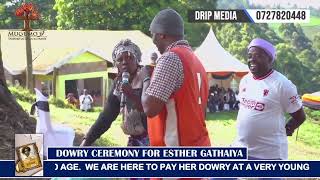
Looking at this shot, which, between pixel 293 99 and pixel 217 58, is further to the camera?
pixel 217 58

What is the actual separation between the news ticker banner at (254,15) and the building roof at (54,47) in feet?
1.84

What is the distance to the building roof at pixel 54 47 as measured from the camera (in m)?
3.75

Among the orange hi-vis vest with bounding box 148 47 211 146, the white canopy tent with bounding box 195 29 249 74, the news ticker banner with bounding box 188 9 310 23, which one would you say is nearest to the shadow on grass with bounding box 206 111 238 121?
the white canopy tent with bounding box 195 29 249 74

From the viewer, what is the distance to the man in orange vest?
8.00ft

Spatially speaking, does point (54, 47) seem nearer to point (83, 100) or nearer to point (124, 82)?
point (83, 100)

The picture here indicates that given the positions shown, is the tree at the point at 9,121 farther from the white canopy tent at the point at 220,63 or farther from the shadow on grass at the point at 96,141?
the white canopy tent at the point at 220,63

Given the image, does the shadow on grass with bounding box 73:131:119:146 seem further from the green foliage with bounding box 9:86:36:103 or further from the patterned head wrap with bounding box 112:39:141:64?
the patterned head wrap with bounding box 112:39:141:64

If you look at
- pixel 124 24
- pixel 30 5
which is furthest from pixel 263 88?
pixel 30 5

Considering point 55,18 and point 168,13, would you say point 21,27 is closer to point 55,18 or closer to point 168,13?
point 55,18

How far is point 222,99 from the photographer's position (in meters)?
3.71

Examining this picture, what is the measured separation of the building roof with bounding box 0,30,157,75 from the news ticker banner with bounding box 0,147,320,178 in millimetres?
652

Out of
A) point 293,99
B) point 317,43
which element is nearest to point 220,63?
point 293,99

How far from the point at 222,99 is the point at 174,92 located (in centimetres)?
128

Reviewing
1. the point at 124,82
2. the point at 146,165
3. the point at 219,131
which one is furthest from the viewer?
the point at 219,131
